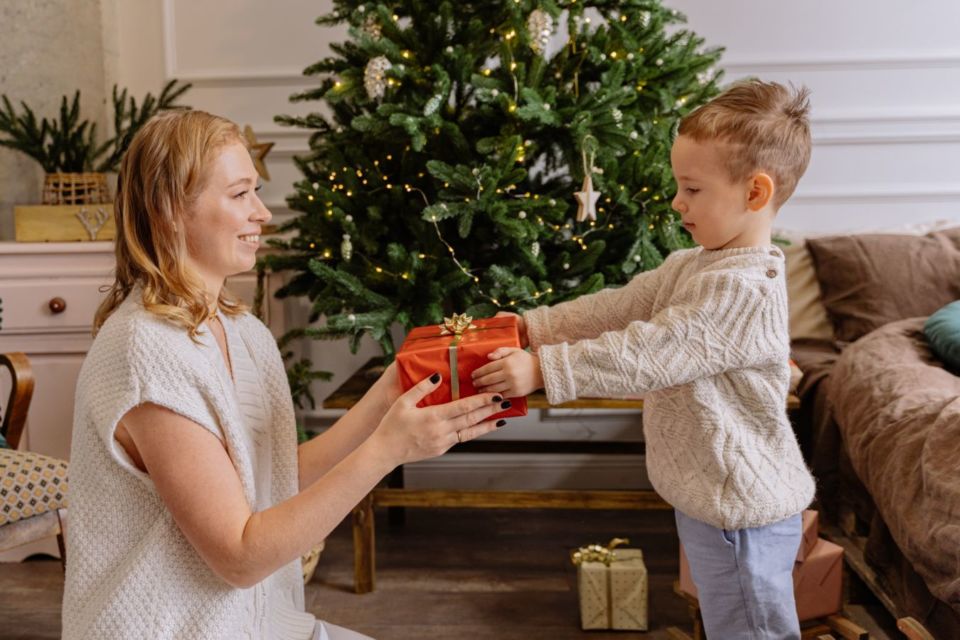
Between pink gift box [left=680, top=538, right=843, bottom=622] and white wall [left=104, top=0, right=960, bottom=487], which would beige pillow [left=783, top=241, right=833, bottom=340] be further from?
pink gift box [left=680, top=538, right=843, bottom=622]

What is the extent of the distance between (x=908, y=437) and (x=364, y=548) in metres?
1.51

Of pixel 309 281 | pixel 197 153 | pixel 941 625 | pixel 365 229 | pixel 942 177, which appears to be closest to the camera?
pixel 197 153

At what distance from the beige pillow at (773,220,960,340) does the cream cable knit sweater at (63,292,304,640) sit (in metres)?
2.35

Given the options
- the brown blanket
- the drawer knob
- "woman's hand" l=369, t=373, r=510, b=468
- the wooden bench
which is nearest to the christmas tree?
the wooden bench

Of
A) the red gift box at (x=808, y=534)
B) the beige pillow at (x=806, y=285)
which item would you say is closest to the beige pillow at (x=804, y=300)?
the beige pillow at (x=806, y=285)

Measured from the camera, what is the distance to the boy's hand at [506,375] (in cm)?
130

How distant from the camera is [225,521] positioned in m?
1.12

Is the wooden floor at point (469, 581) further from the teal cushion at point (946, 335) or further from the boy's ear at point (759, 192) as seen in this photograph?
the boy's ear at point (759, 192)

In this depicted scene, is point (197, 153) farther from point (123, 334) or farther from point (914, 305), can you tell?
point (914, 305)

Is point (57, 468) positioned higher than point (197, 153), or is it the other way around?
point (197, 153)

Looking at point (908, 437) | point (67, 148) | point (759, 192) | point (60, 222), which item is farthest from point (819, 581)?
point (67, 148)

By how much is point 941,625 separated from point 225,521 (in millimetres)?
1583

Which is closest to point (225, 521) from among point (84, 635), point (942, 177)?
point (84, 635)

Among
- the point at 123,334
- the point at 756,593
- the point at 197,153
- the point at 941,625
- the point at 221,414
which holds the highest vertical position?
the point at 197,153
